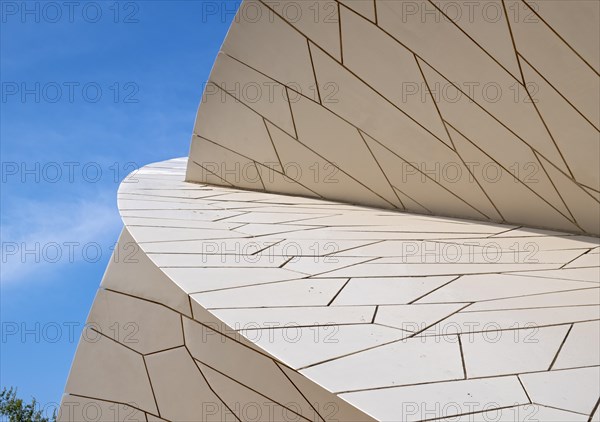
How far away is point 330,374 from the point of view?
326cm

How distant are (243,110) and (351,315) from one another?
208 inches

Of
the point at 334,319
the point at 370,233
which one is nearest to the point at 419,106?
the point at 370,233

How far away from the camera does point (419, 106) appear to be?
6969 mm

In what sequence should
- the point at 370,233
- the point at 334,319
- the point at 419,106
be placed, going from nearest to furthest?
the point at 334,319, the point at 370,233, the point at 419,106

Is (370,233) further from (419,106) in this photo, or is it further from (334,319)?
(334,319)

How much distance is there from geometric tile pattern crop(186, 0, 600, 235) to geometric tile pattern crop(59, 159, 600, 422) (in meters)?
0.35

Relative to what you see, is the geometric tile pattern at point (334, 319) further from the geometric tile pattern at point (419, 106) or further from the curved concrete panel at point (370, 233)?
the geometric tile pattern at point (419, 106)

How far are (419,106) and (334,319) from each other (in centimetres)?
371

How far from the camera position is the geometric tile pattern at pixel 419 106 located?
19.7 feet

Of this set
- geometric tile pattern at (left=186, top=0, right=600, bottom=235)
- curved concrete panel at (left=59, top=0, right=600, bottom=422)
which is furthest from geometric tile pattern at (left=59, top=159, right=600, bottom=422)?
geometric tile pattern at (left=186, top=0, right=600, bottom=235)

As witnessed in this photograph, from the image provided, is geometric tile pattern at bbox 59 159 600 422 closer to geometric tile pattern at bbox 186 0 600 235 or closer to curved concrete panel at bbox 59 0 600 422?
curved concrete panel at bbox 59 0 600 422

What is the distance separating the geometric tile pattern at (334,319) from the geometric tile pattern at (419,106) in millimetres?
346

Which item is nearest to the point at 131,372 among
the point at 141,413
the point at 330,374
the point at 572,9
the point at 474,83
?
the point at 141,413

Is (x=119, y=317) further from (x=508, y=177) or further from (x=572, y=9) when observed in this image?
(x=572, y=9)
